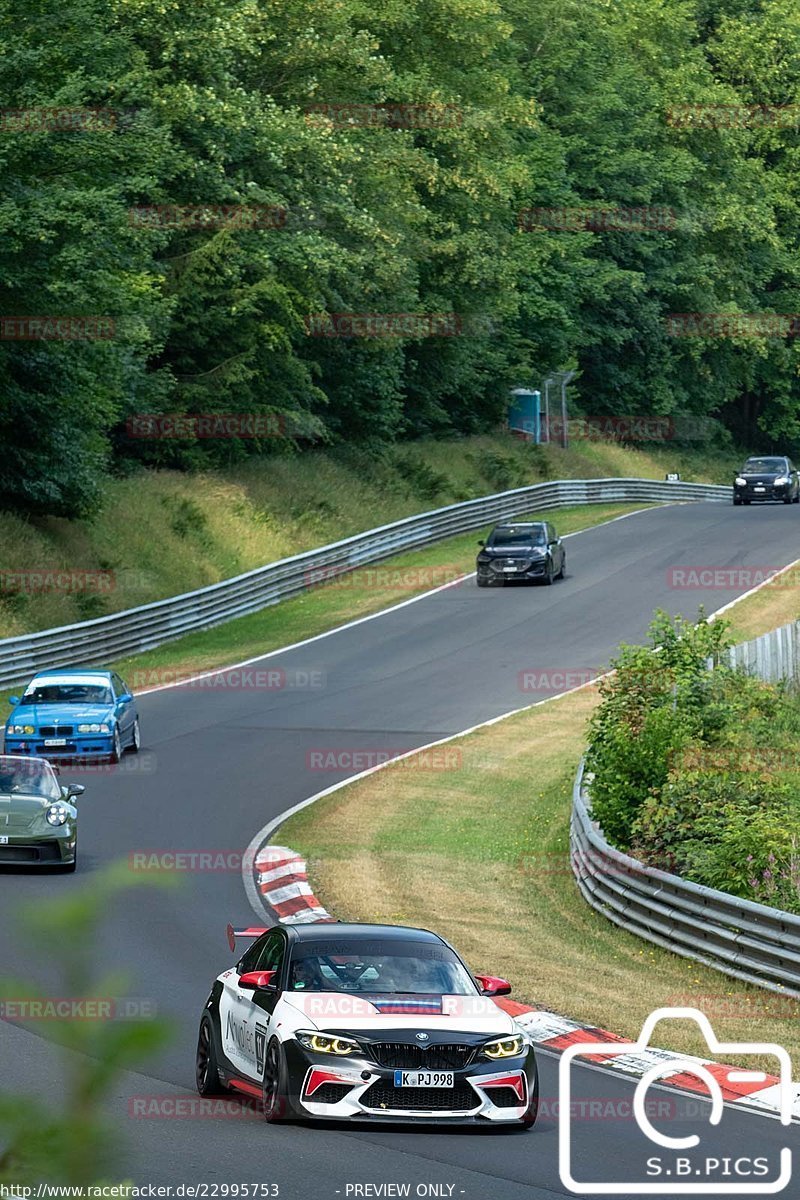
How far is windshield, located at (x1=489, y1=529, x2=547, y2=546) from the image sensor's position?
4784 centimetres

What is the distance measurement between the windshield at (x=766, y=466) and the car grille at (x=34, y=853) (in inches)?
1889

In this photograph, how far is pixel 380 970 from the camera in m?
11.2

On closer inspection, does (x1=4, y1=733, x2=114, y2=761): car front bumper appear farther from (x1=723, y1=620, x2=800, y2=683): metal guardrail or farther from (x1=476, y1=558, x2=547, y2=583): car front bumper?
(x1=476, y1=558, x2=547, y2=583): car front bumper

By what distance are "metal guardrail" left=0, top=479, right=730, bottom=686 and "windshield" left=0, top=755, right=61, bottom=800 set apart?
15.2m

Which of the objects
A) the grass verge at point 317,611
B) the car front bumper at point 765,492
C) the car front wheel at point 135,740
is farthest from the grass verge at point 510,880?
the car front bumper at point 765,492

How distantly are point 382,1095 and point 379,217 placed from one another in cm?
5044

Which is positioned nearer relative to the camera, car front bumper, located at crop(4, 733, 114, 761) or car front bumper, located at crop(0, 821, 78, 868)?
car front bumper, located at crop(0, 821, 78, 868)

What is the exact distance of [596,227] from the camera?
7775 cm

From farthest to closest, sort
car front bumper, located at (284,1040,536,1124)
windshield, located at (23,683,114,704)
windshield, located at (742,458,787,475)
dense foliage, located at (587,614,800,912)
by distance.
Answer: windshield, located at (742,458,787,475) → windshield, located at (23,683,114,704) → dense foliage, located at (587,614,800,912) → car front bumper, located at (284,1040,536,1124)

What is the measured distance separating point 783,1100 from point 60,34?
118 ft

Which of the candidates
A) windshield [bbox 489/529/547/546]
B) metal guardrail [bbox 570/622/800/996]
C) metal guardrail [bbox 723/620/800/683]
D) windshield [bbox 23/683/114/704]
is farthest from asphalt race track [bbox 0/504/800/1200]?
metal guardrail [bbox 723/620/800/683]

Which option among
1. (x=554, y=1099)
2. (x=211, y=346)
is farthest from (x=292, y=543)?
(x=554, y=1099)

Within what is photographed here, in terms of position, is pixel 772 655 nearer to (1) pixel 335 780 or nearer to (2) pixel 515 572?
(1) pixel 335 780

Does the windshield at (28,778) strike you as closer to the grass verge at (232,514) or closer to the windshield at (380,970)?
the windshield at (380,970)
